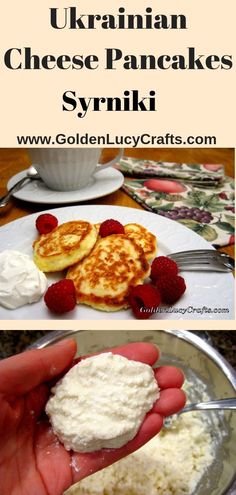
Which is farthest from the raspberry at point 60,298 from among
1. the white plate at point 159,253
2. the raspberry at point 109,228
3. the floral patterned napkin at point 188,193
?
the floral patterned napkin at point 188,193

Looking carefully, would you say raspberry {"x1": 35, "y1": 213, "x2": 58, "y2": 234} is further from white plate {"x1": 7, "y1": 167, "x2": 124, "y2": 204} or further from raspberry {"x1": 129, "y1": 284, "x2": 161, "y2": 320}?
raspberry {"x1": 129, "y1": 284, "x2": 161, "y2": 320}

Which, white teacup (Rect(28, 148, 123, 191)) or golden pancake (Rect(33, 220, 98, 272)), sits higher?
white teacup (Rect(28, 148, 123, 191))

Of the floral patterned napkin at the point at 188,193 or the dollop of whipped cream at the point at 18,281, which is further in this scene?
the floral patterned napkin at the point at 188,193

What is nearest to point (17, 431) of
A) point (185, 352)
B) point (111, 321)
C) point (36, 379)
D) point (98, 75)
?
point (36, 379)

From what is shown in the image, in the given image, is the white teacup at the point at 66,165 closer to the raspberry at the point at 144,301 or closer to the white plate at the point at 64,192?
the white plate at the point at 64,192

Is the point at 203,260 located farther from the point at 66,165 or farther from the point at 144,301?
the point at 66,165

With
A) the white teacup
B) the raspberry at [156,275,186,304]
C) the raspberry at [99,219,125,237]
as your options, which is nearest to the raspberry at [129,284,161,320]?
the raspberry at [156,275,186,304]
